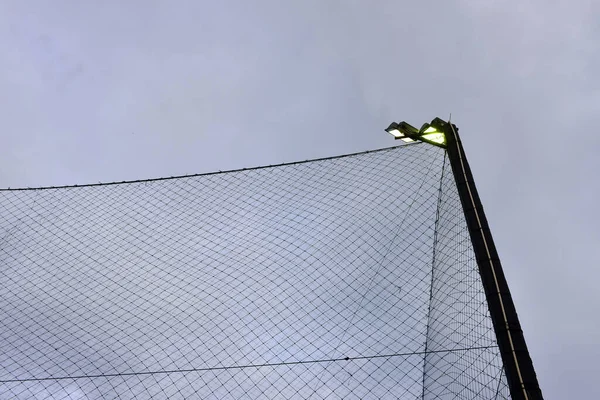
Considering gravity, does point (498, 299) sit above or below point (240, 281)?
above

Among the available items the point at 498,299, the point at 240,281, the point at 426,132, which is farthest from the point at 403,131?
the point at 240,281

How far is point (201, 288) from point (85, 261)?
43.6 inches

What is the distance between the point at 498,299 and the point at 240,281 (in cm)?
274

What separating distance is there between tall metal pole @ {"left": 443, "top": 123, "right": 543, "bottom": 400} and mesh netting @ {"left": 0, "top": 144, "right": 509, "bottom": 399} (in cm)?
105

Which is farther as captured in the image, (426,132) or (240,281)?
(240,281)

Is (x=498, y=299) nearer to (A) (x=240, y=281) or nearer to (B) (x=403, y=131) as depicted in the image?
(B) (x=403, y=131)

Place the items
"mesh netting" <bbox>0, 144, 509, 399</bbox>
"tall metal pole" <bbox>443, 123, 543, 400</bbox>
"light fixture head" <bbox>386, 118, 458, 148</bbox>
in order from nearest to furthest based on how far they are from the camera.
→ 1. "tall metal pole" <bbox>443, 123, 543, 400</bbox>
2. "light fixture head" <bbox>386, 118, 458, 148</bbox>
3. "mesh netting" <bbox>0, 144, 509, 399</bbox>

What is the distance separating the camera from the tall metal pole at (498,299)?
1.98 m

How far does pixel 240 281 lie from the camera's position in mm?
4582

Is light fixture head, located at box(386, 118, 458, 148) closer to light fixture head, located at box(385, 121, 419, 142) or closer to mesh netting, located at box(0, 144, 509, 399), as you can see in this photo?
light fixture head, located at box(385, 121, 419, 142)

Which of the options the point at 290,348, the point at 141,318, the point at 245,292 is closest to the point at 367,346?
the point at 290,348

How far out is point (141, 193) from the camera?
15.5 ft

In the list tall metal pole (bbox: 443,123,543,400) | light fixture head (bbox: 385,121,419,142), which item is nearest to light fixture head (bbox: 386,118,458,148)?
light fixture head (bbox: 385,121,419,142)

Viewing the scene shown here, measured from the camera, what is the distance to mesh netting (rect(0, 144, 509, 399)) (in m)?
4.11
